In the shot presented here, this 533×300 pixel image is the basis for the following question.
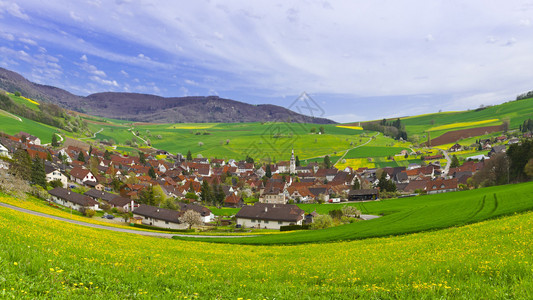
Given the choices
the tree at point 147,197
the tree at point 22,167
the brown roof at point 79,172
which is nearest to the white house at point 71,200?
the tree at point 22,167

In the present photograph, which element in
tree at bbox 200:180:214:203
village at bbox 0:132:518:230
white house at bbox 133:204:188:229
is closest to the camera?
white house at bbox 133:204:188:229

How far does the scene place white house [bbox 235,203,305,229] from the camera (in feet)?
252

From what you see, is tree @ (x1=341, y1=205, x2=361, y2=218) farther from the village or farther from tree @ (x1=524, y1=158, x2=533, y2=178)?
tree @ (x1=524, y1=158, x2=533, y2=178)

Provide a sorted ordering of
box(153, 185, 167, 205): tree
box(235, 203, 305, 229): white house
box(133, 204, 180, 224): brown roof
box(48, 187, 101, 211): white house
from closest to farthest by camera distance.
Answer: box(48, 187, 101, 211): white house → box(133, 204, 180, 224): brown roof → box(235, 203, 305, 229): white house → box(153, 185, 167, 205): tree

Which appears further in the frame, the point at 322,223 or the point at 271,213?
the point at 271,213

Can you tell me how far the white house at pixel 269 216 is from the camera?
252 ft

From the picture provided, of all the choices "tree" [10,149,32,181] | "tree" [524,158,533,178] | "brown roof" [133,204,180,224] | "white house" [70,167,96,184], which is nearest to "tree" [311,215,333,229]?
"brown roof" [133,204,180,224]

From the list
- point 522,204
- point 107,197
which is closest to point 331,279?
point 522,204

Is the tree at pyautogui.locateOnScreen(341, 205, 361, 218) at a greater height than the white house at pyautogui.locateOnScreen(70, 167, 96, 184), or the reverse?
the white house at pyautogui.locateOnScreen(70, 167, 96, 184)

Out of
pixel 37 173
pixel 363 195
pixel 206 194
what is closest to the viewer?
pixel 37 173

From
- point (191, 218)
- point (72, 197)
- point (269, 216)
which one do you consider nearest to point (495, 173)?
point (269, 216)

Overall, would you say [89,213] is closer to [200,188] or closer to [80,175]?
[80,175]

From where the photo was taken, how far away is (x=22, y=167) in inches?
2879

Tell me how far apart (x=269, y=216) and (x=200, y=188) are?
1763 inches
